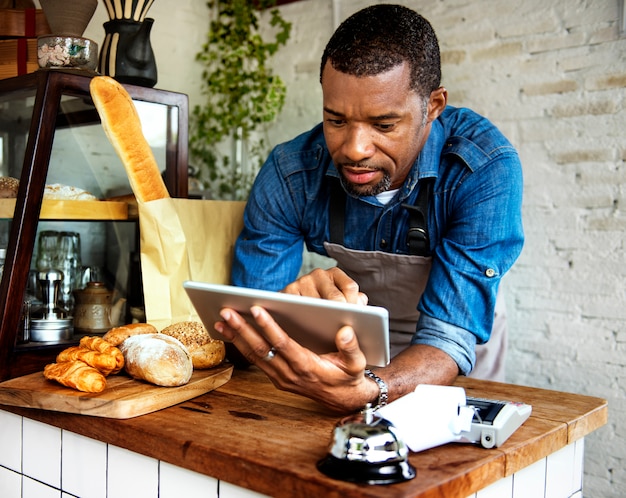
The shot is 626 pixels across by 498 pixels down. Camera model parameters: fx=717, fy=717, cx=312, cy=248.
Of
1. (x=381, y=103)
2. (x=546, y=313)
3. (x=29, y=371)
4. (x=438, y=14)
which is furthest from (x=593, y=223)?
(x=29, y=371)

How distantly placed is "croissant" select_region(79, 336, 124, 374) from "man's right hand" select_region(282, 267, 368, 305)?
1.11 ft

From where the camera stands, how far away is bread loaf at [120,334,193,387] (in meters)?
1.30

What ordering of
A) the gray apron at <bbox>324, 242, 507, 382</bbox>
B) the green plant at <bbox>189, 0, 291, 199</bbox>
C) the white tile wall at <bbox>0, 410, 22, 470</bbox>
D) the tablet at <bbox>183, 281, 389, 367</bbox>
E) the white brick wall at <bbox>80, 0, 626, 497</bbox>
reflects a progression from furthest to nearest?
the green plant at <bbox>189, 0, 291, 199</bbox>
the white brick wall at <bbox>80, 0, 626, 497</bbox>
the gray apron at <bbox>324, 242, 507, 382</bbox>
the white tile wall at <bbox>0, 410, 22, 470</bbox>
the tablet at <bbox>183, 281, 389, 367</bbox>

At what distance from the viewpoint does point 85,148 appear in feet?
5.90

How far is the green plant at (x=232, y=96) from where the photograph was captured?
3.21 meters

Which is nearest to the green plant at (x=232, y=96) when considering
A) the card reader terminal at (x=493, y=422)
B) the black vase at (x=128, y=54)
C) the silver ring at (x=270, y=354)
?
the black vase at (x=128, y=54)

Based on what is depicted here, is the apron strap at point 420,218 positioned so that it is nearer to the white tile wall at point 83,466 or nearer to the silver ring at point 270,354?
the silver ring at point 270,354

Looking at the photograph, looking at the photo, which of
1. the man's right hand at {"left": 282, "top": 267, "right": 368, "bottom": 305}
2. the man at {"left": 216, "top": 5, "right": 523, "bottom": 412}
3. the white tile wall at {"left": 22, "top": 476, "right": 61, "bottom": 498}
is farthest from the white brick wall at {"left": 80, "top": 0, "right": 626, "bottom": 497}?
the white tile wall at {"left": 22, "top": 476, "right": 61, "bottom": 498}

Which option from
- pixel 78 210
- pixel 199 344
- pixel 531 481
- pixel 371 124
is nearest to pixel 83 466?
pixel 199 344

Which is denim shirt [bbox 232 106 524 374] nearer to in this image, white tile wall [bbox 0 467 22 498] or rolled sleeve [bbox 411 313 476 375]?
rolled sleeve [bbox 411 313 476 375]

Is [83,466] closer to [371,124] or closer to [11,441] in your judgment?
[11,441]

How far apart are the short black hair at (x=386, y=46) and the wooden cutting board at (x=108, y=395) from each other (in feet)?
2.40

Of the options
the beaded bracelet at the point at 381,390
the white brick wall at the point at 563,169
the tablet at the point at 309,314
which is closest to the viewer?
the tablet at the point at 309,314

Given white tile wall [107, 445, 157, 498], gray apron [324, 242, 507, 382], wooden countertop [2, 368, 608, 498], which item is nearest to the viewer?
wooden countertop [2, 368, 608, 498]
